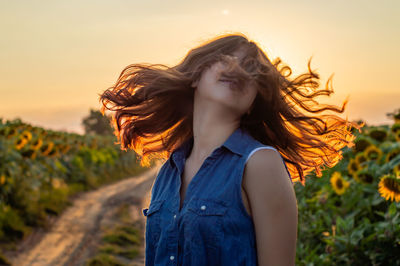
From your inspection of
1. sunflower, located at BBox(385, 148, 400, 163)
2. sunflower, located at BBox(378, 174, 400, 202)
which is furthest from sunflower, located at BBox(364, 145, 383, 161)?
sunflower, located at BBox(378, 174, 400, 202)

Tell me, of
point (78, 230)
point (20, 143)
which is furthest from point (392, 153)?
point (20, 143)

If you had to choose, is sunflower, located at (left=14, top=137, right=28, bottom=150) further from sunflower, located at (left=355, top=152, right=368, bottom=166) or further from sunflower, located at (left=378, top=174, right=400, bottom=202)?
sunflower, located at (left=378, top=174, right=400, bottom=202)

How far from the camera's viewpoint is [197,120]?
6.57 ft

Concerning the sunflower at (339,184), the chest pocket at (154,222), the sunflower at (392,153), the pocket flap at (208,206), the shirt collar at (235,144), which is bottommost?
the sunflower at (339,184)

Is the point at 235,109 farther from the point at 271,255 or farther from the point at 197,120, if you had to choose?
the point at 271,255

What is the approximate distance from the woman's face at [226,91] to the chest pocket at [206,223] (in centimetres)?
39

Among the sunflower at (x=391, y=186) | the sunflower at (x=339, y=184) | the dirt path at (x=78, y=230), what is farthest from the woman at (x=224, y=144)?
the dirt path at (x=78, y=230)

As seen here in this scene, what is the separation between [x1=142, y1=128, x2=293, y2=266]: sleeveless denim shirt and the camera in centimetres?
168

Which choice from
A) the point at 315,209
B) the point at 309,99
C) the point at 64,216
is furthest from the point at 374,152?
the point at 64,216

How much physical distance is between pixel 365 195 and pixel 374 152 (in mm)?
406

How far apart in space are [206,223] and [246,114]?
54cm

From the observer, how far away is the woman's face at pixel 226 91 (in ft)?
6.07

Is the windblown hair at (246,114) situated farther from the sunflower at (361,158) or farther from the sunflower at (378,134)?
the sunflower at (378,134)

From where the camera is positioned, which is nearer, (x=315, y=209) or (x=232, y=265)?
(x=232, y=265)
